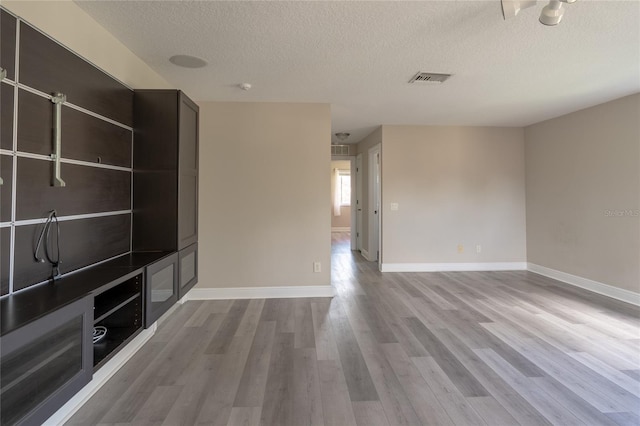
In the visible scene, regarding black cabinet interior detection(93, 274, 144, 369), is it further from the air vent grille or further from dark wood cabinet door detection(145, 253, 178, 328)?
the air vent grille

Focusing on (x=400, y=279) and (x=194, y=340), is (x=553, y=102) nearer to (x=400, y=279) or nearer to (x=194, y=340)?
(x=400, y=279)

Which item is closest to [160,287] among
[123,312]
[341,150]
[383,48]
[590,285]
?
[123,312]

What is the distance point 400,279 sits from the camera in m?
4.44

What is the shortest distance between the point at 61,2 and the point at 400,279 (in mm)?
4448

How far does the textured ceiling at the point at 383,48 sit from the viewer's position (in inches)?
73.9

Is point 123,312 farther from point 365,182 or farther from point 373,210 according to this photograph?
point 365,182

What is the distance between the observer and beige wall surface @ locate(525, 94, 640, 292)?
11.2ft

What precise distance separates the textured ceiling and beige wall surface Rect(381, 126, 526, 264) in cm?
130

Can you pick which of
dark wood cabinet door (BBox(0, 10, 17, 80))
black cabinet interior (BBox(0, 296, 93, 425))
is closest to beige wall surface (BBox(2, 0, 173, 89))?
dark wood cabinet door (BBox(0, 10, 17, 80))

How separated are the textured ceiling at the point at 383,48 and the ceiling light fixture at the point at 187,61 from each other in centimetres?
7

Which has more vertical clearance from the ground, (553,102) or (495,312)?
(553,102)

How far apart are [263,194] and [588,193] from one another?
14.1 feet

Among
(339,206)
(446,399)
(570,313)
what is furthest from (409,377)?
(339,206)

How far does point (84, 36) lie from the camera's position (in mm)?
1872
